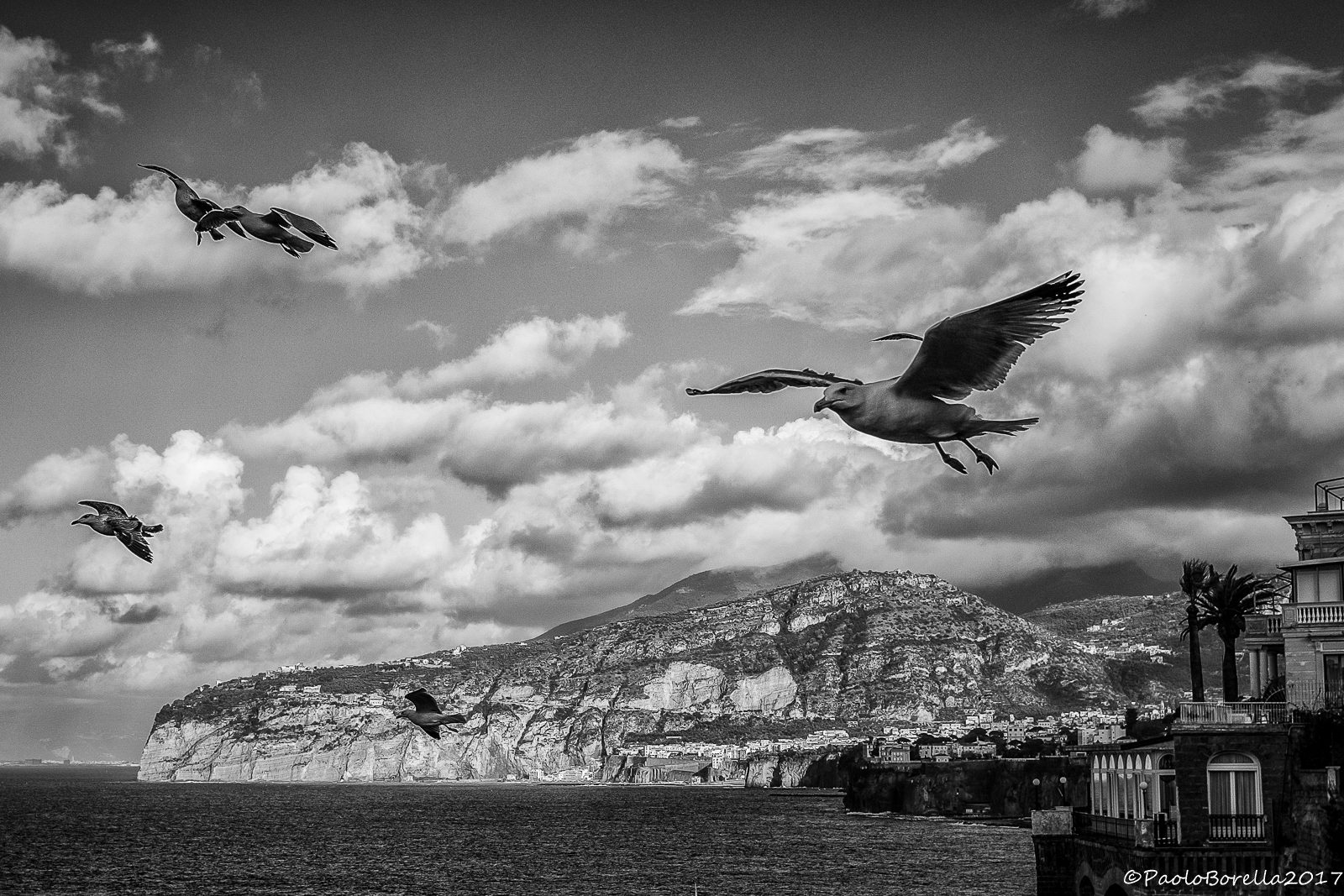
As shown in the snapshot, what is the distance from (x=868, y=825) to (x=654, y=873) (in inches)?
3048

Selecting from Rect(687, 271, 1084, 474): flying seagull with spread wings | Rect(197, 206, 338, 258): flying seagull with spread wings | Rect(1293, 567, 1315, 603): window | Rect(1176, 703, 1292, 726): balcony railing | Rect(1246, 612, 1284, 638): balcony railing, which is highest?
Rect(1293, 567, 1315, 603): window

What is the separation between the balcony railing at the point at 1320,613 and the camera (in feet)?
226

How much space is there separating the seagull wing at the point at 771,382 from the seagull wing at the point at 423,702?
11.4 meters

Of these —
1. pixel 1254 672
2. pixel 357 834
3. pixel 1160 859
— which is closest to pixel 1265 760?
pixel 1160 859

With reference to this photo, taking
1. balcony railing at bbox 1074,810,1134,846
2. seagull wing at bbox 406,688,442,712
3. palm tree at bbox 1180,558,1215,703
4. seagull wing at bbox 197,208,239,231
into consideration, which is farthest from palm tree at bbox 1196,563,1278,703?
seagull wing at bbox 197,208,239,231

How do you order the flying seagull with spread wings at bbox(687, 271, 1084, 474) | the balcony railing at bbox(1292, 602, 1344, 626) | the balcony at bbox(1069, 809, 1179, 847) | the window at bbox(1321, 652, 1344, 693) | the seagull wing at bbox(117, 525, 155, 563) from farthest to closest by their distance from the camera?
the balcony railing at bbox(1292, 602, 1344, 626) → the window at bbox(1321, 652, 1344, 693) → the balcony at bbox(1069, 809, 1179, 847) → the seagull wing at bbox(117, 525, 155, 563) → the flying seagull with spread wings at bbox(687, 271, 1084, 474)

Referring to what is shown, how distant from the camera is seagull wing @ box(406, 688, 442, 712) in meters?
19.5

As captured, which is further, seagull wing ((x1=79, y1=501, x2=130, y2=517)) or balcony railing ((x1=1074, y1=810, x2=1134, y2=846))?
balcony railing ((x1=1074, y1=810, x2=1134, y2=846))

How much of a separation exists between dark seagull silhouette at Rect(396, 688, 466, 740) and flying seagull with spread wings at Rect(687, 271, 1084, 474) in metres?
10.8

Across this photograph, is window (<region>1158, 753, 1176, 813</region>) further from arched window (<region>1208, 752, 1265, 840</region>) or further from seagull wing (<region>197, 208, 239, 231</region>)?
seagull wing (<region>197, 208, 239, 231</region>)

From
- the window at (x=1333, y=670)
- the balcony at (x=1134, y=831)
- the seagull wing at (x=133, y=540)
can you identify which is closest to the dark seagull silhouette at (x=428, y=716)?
the seagull wing at (x=133, y=540)

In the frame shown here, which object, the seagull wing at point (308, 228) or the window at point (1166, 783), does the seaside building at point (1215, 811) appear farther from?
the seagull wing at point (308, 228)

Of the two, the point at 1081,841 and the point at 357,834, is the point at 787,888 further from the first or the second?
the point at 357,834

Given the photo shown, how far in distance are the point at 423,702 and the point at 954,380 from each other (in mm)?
13187
